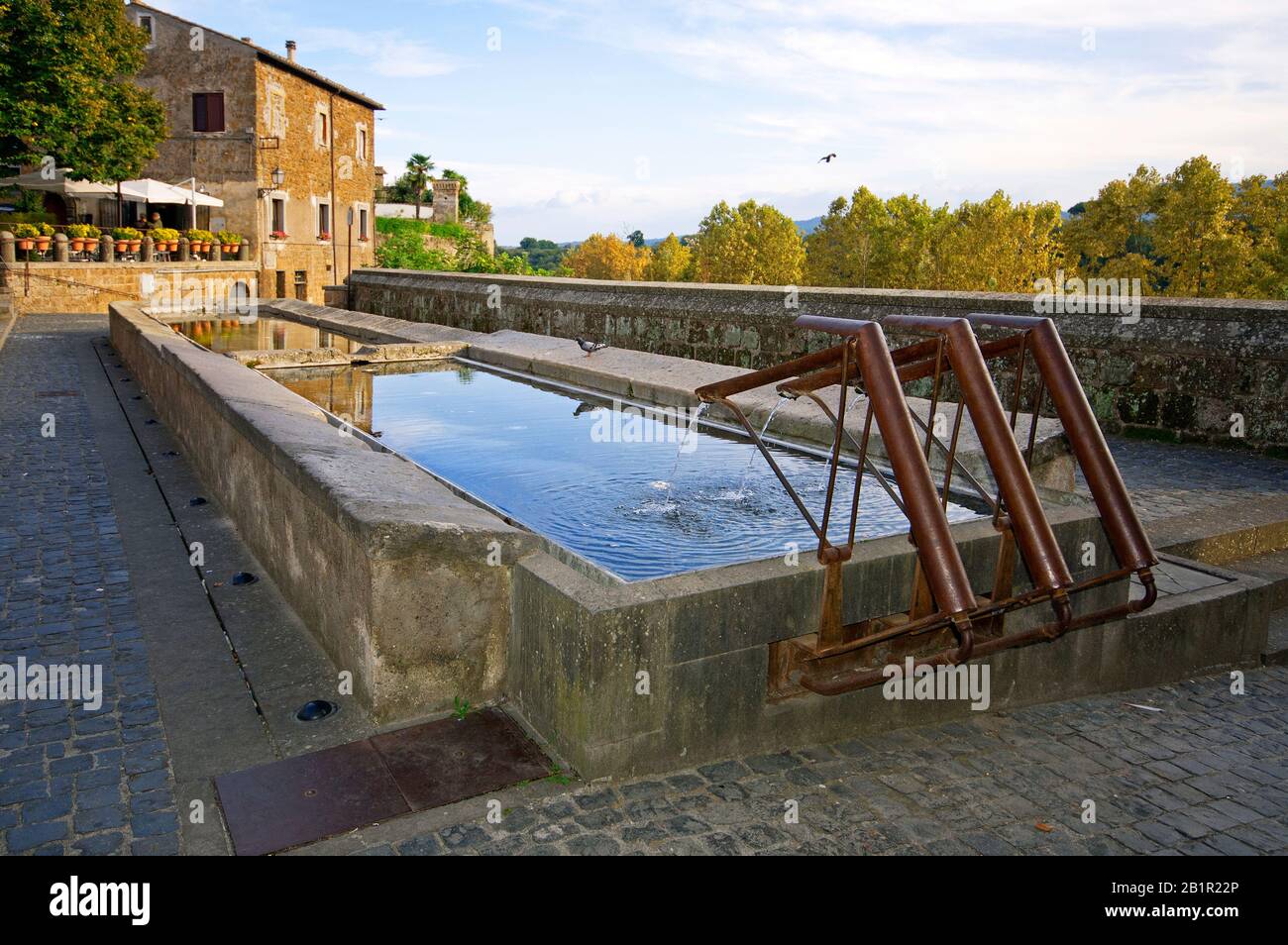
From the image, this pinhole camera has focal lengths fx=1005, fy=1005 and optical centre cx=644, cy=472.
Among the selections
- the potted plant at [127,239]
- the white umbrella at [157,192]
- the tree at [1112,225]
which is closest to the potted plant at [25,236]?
the potted plant at [127,239]

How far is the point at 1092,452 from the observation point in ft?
12.8

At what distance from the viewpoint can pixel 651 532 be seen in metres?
4.59

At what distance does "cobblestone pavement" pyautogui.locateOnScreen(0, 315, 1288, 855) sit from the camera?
300 cm

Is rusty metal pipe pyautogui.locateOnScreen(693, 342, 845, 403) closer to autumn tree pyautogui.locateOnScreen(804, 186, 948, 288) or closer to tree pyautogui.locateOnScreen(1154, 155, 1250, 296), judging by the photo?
tree pyautogui.locateOnScreen(1154, 155, 1250, 296)

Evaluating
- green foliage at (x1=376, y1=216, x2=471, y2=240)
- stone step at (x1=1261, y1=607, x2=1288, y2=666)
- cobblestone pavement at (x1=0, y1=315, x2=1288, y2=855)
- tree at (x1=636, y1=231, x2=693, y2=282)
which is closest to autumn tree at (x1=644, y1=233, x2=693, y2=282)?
tree at (x1=636, y1=231, x2=693, y2=282)

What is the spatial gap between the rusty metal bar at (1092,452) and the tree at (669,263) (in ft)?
316

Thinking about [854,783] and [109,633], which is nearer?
[854,783]

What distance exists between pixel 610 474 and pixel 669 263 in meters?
107

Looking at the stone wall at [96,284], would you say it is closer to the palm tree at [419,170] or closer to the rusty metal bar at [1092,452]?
the rusty metal bar at [1092,452]
